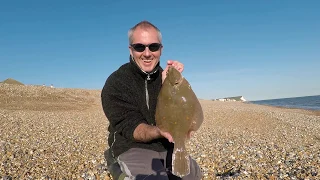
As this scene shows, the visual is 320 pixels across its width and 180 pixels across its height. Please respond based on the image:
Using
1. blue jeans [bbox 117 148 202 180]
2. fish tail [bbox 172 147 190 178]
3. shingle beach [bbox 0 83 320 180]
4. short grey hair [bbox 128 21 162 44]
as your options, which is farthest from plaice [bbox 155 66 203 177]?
shingle beach [bbox 0 83 320 180]

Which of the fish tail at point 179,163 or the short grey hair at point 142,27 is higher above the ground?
the short grey hair at point 142,27

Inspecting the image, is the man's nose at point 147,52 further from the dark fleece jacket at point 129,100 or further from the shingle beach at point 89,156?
the shingle beach at point 89,156

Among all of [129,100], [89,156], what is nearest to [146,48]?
[129,100]

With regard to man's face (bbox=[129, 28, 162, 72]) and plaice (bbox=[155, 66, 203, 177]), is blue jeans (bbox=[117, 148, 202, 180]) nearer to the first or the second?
plaice (bbox=[155, 66, 203, 177])

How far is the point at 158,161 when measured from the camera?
452 cm

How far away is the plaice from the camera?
3123 mm

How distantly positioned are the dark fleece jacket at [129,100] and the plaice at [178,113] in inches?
49.0

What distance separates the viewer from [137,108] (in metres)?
4.56

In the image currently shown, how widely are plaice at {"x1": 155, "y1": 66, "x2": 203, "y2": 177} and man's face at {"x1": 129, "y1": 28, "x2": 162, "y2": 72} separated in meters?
1.22

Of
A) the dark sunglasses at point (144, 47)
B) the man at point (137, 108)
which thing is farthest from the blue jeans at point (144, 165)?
the dark sunglasses at point (144, 47)

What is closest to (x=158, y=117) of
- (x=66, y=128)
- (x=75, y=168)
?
(x=75, y=168)

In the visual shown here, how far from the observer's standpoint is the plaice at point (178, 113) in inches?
123

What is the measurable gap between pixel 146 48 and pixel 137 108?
3.08 ft

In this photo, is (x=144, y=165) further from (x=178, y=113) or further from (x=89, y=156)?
(x=89, y=156)
